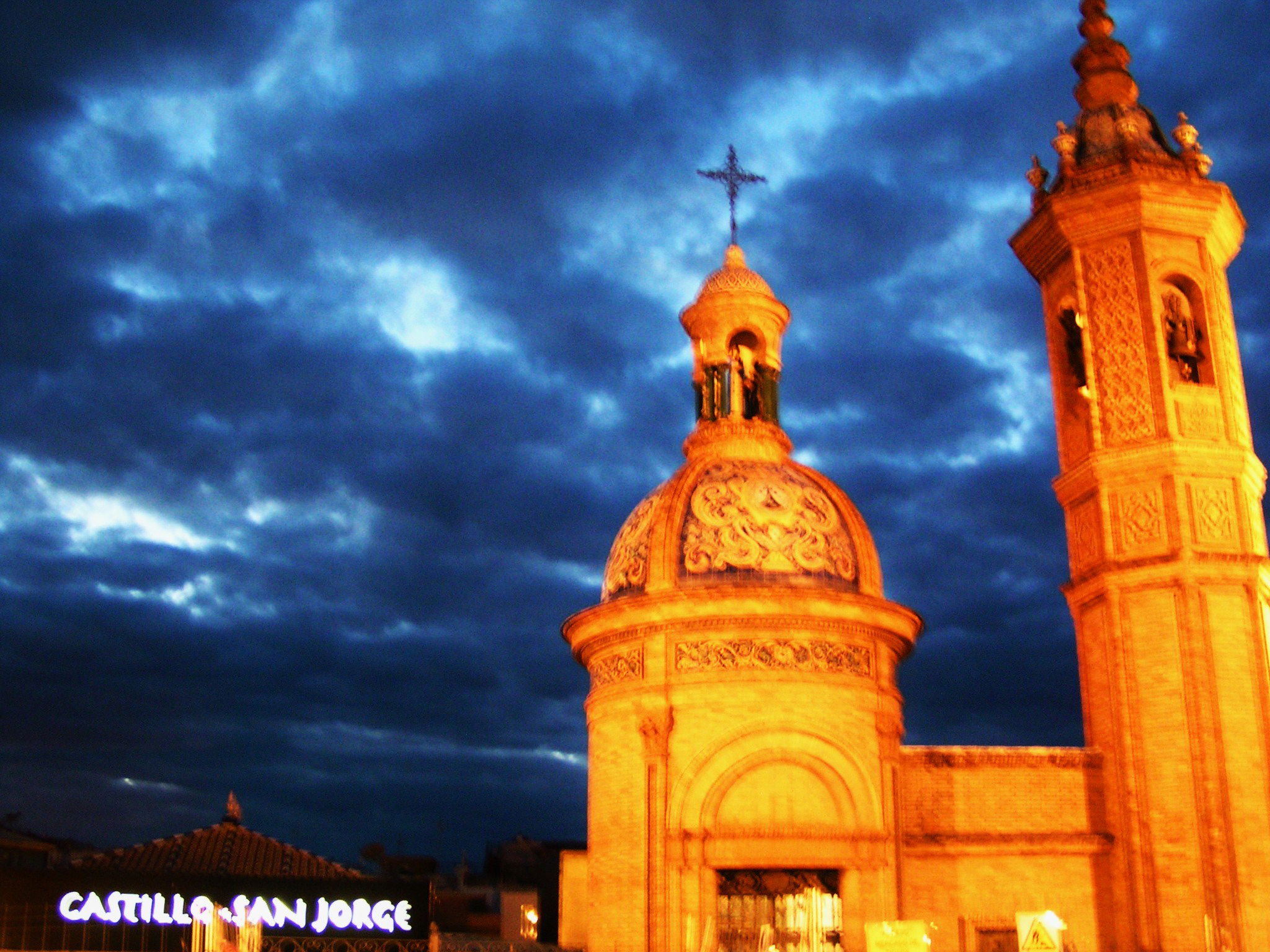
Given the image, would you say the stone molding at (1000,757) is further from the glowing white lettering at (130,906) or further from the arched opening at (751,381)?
the glowing white lettering at (130,906)

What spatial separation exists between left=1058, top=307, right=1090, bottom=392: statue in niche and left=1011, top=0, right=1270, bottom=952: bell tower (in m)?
0.03

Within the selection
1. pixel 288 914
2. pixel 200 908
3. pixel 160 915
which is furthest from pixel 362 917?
pixel 160 915

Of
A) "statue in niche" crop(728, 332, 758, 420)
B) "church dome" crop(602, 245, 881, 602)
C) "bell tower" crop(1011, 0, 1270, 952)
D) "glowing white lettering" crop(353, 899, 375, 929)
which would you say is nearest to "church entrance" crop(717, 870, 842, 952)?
"church dome" crop(602, 245, 881, 602)

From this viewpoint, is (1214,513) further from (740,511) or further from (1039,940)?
(1039,940)

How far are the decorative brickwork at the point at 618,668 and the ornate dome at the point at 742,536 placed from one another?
1074 mm

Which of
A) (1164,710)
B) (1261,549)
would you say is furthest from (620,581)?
(1261,549)

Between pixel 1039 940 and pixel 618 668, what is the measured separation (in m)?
9.57

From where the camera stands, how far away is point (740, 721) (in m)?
20.9

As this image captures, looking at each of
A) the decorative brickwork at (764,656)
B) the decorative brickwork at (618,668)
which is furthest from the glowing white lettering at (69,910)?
A: the decorative brickwork at (764,656)

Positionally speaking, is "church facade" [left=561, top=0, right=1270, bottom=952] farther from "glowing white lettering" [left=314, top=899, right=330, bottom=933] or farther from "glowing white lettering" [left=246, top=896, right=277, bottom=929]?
"glowing white lettering" [left=246, top=896, right=277, bottom=929]

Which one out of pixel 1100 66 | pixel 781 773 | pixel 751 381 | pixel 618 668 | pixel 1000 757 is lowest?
pixel 781 773

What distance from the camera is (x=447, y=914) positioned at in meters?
44.6

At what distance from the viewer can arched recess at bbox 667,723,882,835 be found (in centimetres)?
2070

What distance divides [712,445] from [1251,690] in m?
9.88
